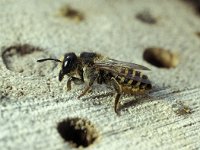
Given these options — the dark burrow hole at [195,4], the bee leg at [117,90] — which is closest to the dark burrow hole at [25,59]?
the bee leg at [117,90]

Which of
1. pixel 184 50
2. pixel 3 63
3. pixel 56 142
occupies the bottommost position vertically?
pixel 56 142

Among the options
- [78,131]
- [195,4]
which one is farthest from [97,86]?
[195,4]

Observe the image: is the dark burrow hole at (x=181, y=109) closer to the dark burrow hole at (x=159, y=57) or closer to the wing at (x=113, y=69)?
the wing at (x=113, y=69)

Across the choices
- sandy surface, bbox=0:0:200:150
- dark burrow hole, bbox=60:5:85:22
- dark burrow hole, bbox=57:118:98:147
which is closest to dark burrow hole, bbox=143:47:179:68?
sandy surface, bbox=0:0:200:150

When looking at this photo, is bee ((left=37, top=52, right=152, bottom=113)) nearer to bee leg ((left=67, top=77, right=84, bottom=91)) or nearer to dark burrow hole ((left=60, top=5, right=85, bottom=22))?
bee leg ((left=67, top=77, right=84, bottom=91))

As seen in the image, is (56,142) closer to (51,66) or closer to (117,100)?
(117,100)

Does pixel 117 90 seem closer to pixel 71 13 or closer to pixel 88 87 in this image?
pixel 88 87

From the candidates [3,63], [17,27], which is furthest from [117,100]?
[17,27]

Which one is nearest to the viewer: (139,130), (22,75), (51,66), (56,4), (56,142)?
(56,142)
